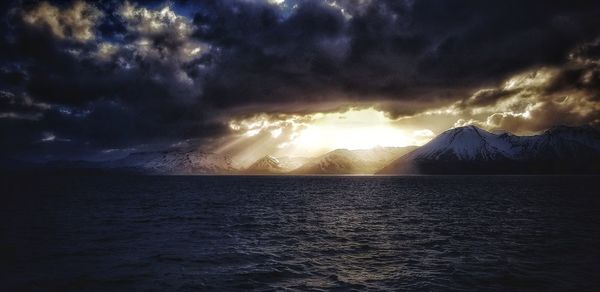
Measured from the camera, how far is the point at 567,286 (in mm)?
19469

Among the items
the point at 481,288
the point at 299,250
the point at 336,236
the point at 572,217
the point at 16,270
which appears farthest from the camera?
the point at 572,217

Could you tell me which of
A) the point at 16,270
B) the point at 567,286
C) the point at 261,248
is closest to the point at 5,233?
the point at 16,270

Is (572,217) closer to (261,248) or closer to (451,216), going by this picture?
(451,216)

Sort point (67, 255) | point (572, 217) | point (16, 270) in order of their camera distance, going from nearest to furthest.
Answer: point (16, 270) → point (67, 255) → point (572, 217)

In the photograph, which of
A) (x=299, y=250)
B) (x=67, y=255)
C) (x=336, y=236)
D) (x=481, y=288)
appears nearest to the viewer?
(x=481, y=288)

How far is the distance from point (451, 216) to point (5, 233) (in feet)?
169

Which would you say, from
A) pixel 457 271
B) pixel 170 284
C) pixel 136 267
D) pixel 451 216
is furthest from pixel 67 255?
pixel 451 216

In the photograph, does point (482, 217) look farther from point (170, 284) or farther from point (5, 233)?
point (5, 233)

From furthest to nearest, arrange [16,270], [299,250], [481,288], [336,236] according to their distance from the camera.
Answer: [336,236] < [299,250] < [16,270] < [481,288]

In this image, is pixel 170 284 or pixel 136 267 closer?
pixel 170 284

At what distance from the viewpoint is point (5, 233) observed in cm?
3522

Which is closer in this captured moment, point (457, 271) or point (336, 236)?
point (457, 271)

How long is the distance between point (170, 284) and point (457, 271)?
1667 centimetres

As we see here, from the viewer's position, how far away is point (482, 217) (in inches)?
1953
